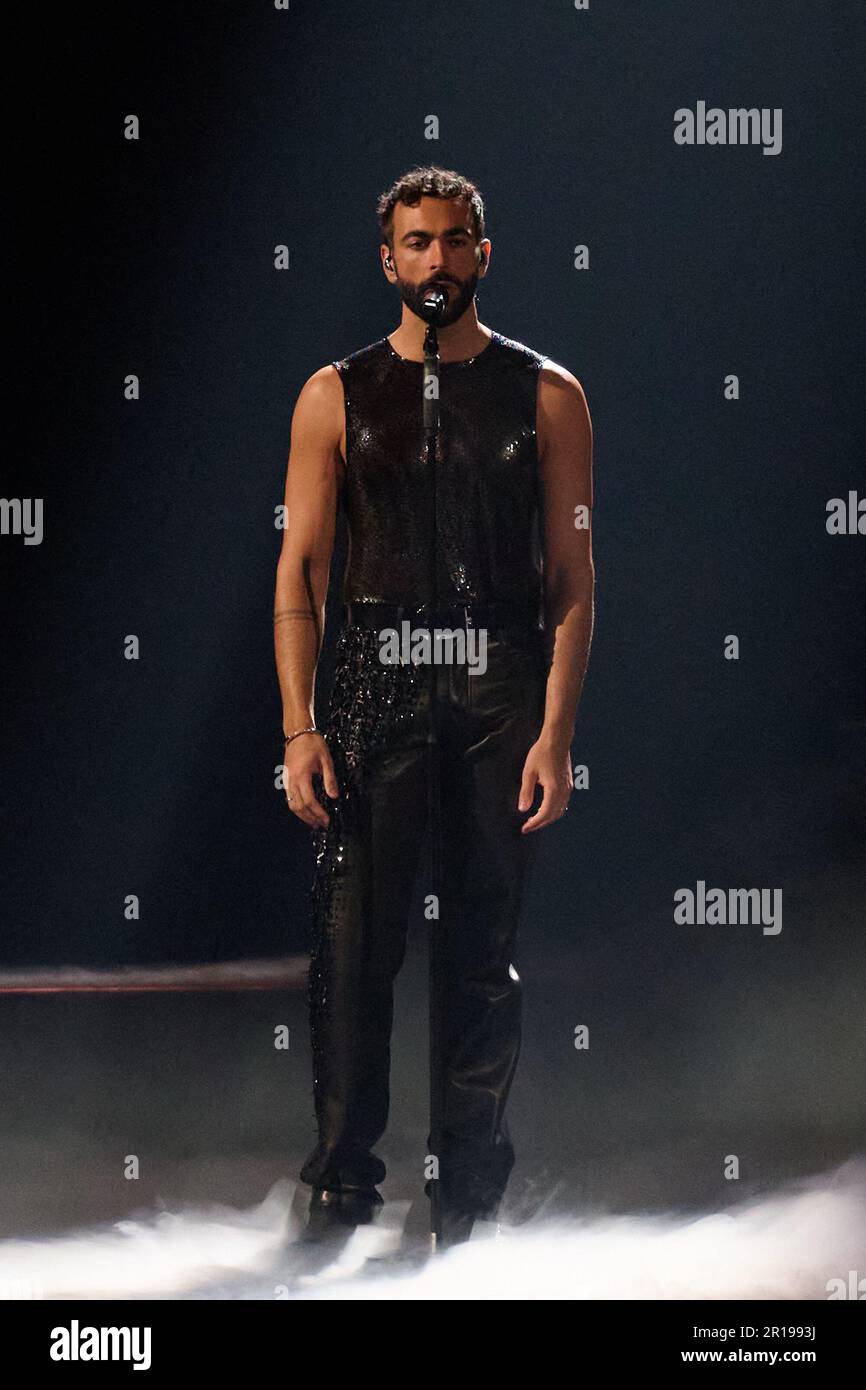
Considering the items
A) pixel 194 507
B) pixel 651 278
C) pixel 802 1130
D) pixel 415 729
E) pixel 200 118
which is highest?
pixel 200 118

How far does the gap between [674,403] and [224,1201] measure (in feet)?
6.05

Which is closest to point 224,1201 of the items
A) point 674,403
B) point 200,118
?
point 674,403

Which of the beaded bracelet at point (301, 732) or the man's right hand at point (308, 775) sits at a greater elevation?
the beaded bracelet at point (301, 732)

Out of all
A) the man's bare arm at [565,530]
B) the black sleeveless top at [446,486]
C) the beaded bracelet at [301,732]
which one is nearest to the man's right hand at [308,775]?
the beaded bracelet at [301,732]

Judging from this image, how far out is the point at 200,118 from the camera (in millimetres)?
3857

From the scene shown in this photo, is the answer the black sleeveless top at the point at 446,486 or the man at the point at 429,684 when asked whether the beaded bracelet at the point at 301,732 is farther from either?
the black sleeveless top at the point at 446,486

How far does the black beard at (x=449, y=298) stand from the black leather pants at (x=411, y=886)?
2.05ft

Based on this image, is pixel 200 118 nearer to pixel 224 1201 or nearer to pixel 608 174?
pixel 608 174

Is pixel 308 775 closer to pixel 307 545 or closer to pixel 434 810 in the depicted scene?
pixel 434 810

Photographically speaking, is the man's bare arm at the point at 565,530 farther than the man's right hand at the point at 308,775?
Yes

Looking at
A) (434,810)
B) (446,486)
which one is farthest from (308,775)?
(446,486)

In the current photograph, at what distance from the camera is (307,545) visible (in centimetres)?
374

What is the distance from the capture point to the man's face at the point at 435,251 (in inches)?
145

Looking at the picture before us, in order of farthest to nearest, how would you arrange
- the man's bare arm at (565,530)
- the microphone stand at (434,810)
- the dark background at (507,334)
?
1. the dark background at (507,334)
2. the man's bare arm at (565,530)
3. the microphone stand at (434,810)
